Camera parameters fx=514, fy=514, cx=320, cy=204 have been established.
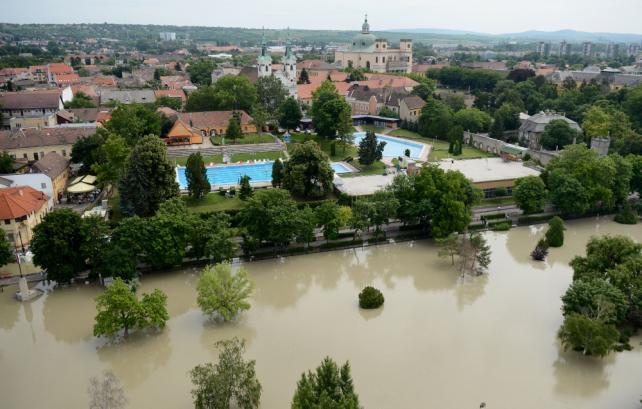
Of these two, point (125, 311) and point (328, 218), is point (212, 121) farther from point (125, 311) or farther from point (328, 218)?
point (125, 311)

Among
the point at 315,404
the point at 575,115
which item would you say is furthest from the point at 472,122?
the point at 315,404

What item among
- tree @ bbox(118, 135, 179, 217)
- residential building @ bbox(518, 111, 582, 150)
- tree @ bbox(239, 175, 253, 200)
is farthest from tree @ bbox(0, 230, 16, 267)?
residential building @ bbox(518, 111, 582, 150)

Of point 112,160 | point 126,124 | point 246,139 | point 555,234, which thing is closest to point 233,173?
point 246,139

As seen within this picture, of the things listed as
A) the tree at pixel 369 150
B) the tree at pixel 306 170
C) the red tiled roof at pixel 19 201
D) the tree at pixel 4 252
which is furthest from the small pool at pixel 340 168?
the tree at pixel 4 252

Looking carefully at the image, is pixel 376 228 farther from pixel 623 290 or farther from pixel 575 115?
pixel 575 115

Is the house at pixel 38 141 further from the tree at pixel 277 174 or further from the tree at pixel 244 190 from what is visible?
the tree at pixel 277 174

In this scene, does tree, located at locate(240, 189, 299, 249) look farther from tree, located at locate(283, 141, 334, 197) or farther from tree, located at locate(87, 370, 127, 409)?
tree, located at locate(87, 370, 127, 409)
